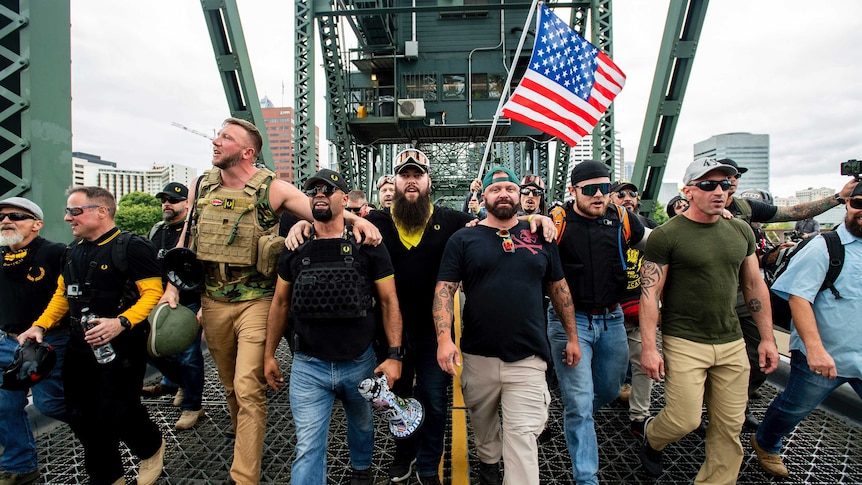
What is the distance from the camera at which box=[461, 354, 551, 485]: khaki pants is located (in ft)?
8.89

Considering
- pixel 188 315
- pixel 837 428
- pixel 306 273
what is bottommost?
pixel 837 428

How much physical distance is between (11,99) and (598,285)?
16.5 feet

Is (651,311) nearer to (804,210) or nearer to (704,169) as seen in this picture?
(704,169)

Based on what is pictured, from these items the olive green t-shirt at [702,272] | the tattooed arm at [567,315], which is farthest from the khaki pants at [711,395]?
the tattooed arm at [567,315]

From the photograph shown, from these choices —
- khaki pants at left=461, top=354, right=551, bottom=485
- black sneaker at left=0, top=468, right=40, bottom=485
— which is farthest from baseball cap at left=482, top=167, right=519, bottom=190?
black sneaker at left=0, top=468, right=40, bottom=485

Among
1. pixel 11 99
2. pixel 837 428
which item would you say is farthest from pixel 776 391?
pixel 11 99

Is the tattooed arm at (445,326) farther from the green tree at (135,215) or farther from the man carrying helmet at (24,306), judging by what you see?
the green tree at (135,215)

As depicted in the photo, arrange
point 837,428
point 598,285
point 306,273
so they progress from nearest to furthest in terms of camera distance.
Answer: point 306,273
point 598,285
point 837,428

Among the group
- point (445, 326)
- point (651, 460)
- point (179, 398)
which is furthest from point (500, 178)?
point (179, 398)

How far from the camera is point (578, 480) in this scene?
2926 mm

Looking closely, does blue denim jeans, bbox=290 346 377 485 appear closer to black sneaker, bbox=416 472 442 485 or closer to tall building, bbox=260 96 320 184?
black sneaker, bbox=416 472 442 485

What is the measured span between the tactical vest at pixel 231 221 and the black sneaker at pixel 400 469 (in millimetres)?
1882

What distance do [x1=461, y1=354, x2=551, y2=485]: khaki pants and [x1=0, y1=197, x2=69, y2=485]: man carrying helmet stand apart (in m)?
3.24

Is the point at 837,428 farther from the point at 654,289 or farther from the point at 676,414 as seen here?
the point at 654,289
